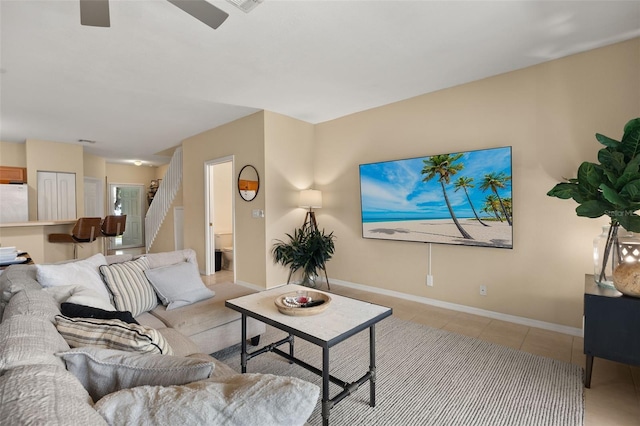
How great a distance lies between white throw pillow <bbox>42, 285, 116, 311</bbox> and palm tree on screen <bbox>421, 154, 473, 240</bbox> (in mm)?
3282

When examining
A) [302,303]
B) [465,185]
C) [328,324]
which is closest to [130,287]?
[302,303]

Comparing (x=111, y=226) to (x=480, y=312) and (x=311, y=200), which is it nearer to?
(x=311, y=200)

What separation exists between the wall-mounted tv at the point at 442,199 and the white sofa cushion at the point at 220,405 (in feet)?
10.0

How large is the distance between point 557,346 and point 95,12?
4.15 metres

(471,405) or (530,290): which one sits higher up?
(530,290)

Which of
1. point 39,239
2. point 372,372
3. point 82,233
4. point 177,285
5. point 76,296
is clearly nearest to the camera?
point 76,296

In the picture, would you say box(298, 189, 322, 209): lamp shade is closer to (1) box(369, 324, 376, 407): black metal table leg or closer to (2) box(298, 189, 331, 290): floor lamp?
(2) box(298, 189, 331, 290): floor lamp

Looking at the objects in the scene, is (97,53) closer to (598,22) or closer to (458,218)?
(458,218)

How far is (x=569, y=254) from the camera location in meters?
2.82

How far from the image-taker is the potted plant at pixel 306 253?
424cm

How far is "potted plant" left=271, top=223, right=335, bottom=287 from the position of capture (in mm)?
4242

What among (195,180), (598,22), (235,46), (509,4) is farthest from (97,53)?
(598,22)

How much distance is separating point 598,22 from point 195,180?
552 centimetres

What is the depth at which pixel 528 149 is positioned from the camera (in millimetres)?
3008
